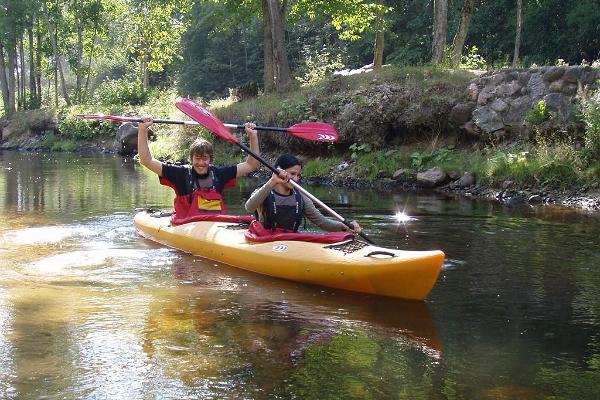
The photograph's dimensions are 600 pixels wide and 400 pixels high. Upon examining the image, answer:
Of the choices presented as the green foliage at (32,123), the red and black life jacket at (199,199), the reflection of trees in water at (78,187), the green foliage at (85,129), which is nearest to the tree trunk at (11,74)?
the green foliage at (32,123)

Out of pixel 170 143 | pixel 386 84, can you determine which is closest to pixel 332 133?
pixel 386 84

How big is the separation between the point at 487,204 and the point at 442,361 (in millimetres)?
6762

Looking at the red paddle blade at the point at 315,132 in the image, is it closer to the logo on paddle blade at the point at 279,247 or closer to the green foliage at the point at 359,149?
the logo on paddle blade at the point at 279,247

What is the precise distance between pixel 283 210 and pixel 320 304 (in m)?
1.16

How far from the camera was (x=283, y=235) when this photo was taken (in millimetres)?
6074

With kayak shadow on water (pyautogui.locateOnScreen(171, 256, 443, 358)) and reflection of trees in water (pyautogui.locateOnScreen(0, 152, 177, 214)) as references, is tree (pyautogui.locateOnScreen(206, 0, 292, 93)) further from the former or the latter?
kayak shadow on water (pyautogui.locateOnScreen(171, 256, 443, 358))

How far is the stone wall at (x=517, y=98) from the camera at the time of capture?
38.7ft

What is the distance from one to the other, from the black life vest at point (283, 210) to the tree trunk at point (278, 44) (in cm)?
1140

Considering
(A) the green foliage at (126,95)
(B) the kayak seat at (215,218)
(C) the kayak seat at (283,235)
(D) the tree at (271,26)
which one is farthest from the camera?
(A) the green foliage at (126,95)

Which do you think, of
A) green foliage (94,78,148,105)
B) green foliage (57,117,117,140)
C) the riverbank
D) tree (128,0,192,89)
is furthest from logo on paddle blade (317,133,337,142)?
tree (128,0,192,89)

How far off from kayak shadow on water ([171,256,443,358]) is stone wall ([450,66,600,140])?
7.29 m

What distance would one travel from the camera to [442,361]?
4027mm

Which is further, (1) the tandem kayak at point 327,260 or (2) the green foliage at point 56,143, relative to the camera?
(2) the green foliage at point 56,143

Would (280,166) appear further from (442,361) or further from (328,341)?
(442,361)
